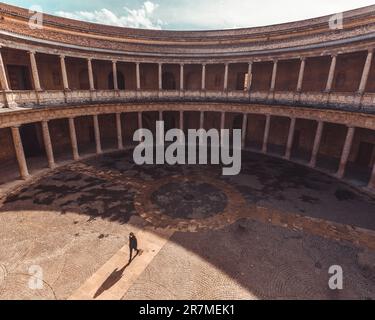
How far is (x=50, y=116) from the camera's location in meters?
17.5

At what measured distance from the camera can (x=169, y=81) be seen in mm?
29781

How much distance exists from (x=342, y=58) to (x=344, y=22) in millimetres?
3095

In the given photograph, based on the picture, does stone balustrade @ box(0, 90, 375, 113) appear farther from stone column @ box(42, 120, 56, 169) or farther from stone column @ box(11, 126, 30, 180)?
stone column @ box(42, 120, 56, 169)

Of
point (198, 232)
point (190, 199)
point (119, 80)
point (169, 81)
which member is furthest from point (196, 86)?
point (198, 232)

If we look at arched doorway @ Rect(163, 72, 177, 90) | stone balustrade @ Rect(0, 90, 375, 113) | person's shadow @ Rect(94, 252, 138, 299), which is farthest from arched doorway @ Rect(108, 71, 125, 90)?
person's shadow @ Rect(94, 252, 138, 299)

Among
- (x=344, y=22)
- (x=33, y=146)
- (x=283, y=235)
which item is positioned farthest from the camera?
(x=33, y=146)

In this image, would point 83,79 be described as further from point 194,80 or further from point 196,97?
point 194,80

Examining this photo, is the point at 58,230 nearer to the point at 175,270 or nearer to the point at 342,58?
the point at 175,270

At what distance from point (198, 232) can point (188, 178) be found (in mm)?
7115

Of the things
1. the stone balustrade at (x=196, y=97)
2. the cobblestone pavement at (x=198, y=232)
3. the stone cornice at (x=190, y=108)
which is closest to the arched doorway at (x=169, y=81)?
the stone balustrade at (x=196, y=97)

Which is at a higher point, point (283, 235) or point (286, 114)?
point (286, 114)

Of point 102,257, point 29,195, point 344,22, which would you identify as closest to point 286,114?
point 344,22
